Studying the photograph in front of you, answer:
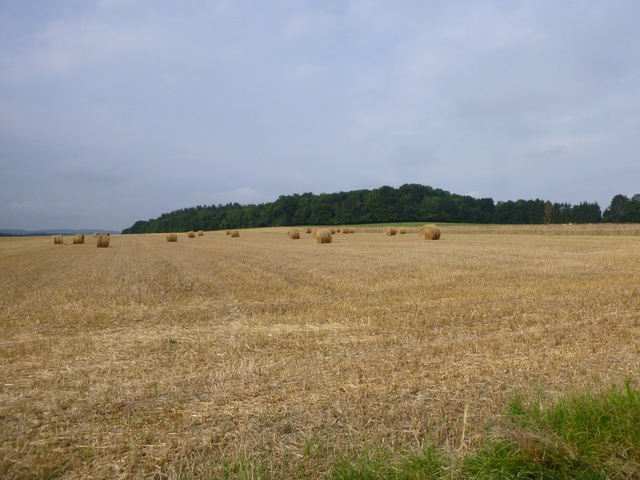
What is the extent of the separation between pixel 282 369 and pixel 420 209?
101029mm

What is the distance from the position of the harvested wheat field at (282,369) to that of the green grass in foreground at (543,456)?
201 mm

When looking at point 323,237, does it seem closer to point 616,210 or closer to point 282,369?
point 282,369

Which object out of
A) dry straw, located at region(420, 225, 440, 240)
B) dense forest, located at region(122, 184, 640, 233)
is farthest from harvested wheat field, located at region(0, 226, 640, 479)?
dense forest, located at region(122, 184, 640, 233)

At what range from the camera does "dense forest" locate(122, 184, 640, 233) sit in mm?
99562

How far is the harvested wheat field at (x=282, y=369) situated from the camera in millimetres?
3176

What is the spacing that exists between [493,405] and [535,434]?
0.84 meters

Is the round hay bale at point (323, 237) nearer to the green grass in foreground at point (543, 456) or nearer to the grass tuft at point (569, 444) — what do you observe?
the grass tuft at point (569, 444)

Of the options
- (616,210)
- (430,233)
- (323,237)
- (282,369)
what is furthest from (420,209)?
(282,369)

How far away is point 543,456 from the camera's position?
279 cm

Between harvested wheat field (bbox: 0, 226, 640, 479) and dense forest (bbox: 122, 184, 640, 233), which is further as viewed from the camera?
→ dense forest (bbox: 122, 184, 640, 233)

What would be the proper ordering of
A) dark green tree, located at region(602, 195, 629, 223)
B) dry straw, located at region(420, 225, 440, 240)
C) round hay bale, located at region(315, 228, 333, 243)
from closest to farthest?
round hay bale, located at region(315, 228, 333, 243) < dry straw, located at region(420, 225, 440, 240) < dark green tree, located at region(602, 195, 629, 223)

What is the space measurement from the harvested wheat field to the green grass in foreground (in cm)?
20

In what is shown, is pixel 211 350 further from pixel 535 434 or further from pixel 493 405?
pixel 535 434

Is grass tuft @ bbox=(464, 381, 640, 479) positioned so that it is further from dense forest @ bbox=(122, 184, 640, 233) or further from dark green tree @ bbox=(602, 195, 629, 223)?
dark green tree @ bbox=(602, 195, 629, 223)
